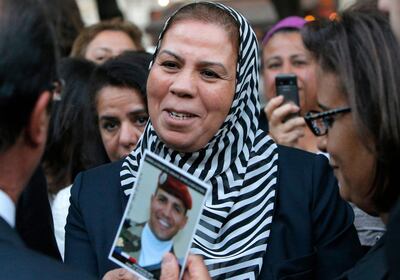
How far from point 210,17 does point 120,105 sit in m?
1.06

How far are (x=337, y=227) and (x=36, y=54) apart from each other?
140cm

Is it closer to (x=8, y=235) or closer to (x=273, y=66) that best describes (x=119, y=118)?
(x=273, y=66)

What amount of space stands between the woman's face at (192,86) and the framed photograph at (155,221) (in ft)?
2.58

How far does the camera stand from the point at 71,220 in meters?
3.37

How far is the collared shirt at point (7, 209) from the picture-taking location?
7.32ft

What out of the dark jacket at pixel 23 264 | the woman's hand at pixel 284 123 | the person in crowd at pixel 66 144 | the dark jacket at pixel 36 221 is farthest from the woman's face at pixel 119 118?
the dark jacket at pixel 23 264

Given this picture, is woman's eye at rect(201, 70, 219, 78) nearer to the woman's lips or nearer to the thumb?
the woman's lips

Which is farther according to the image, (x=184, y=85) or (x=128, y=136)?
(x=128, y=136)

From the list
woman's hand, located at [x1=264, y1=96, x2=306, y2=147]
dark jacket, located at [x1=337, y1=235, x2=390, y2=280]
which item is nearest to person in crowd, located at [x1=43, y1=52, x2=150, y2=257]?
woman's hand, located at [x1=264, y1=96, x2=306, y2=147]

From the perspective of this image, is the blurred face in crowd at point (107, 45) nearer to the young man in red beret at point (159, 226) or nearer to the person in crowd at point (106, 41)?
the person in crowd at point (106, 41)

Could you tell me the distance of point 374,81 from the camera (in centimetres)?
267

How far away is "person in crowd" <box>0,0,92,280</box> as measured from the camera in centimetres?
215

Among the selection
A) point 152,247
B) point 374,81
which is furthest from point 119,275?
point 374,81

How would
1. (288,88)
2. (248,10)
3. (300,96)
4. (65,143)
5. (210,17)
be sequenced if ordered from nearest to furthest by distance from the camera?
(210,17) < (65,143) < (288,88) < (300,96) < (248,10)
